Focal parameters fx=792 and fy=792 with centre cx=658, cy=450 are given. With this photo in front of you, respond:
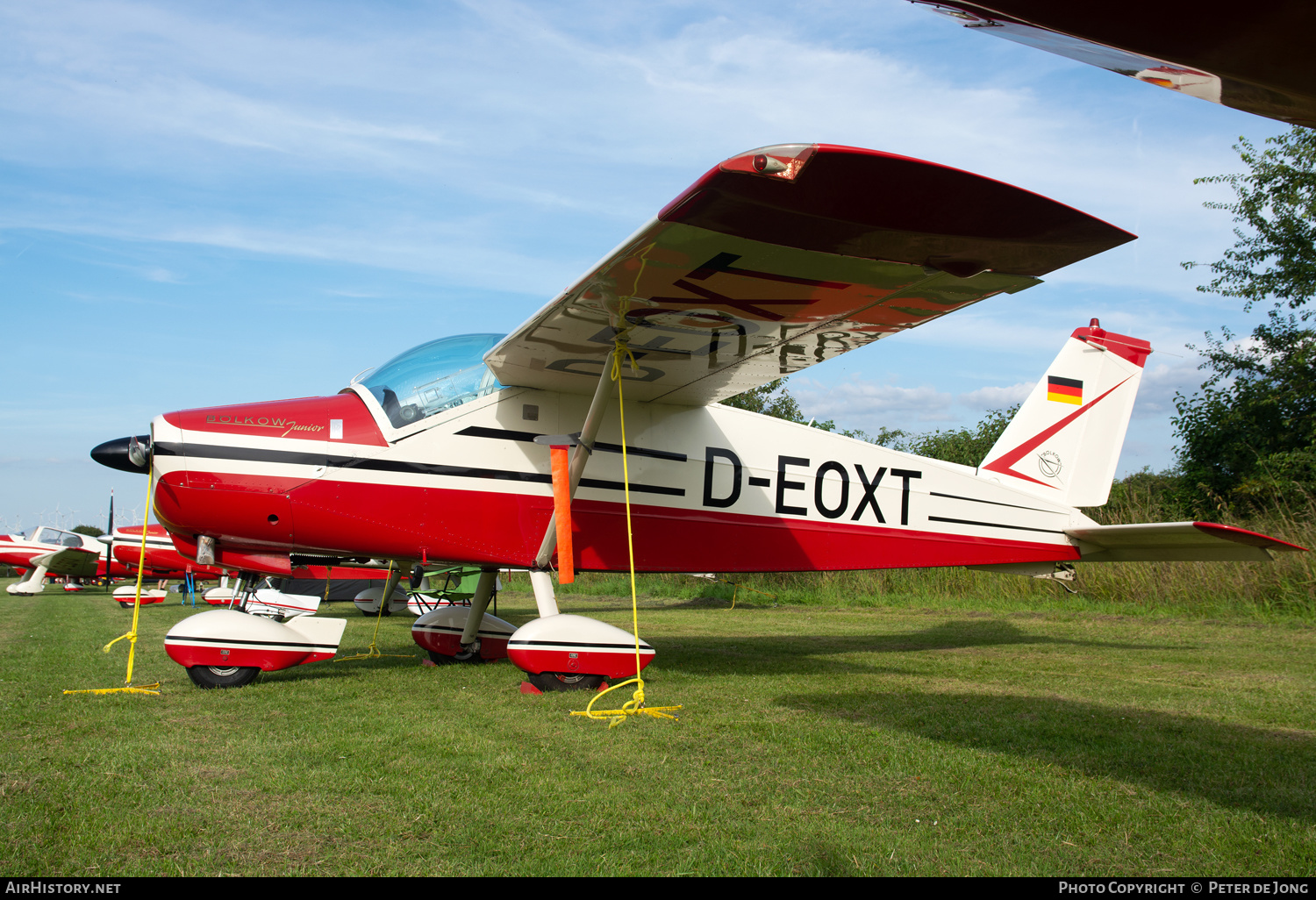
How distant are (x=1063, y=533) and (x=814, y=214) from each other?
631 centimetres

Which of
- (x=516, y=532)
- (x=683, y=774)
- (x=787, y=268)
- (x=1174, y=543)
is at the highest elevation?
(x=787, y=268)

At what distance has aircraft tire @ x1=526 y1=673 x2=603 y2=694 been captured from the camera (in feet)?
18.0

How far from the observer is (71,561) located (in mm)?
27812

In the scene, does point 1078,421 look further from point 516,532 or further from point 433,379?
point 433,379

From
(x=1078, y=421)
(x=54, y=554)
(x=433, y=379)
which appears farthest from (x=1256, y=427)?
(x=54, y=554)

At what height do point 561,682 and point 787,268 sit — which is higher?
point 787,268

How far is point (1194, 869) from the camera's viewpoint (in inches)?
90.6

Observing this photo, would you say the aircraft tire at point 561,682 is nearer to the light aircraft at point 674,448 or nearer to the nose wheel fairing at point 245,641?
the light aircraft at point 674,448

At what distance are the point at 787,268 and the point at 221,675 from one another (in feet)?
15.5

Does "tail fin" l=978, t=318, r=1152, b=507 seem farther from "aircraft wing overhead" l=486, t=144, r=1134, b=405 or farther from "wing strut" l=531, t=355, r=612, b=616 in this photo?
"wing strut" l=531, t=355, r=612, b=616

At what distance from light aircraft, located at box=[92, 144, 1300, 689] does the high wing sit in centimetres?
2623

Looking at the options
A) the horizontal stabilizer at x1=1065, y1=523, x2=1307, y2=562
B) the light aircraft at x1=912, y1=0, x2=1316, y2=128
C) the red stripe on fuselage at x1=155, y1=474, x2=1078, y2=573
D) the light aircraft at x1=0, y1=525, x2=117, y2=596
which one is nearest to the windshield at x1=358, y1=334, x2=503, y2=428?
the red stripe on fuselage at x1=155, y1=474, x2=1078, y2=573
